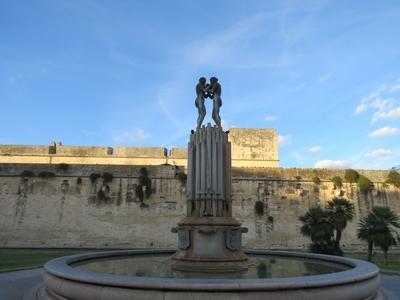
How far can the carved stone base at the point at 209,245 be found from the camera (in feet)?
19.7

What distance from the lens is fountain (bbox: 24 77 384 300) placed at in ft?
11.7

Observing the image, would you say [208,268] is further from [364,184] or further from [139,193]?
[364,184]

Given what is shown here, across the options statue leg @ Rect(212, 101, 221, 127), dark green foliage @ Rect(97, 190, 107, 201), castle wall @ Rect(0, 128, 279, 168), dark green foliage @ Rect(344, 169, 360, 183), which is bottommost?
dark green foliage @ Rect(97, 190, 107, 201)

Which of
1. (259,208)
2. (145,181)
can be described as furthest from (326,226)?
(145,181)

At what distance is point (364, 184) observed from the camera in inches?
894

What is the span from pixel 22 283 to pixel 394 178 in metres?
23.6

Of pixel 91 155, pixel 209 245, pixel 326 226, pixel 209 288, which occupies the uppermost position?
pixel 91 155

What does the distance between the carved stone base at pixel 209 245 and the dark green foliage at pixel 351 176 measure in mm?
18964

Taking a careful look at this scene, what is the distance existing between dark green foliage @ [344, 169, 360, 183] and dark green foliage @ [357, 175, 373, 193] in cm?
23

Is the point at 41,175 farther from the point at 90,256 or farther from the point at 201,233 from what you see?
the point at 201,233

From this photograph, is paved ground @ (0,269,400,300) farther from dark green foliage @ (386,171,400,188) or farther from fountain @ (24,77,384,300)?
dark green foliage @ (386,171,400,188)

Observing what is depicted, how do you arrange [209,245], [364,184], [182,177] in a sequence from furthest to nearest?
[364,184], [182,177], [209,245]

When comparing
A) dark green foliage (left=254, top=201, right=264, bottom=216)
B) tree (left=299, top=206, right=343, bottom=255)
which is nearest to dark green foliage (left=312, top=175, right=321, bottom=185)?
dark green foliage (left=254, top=201, right=264, bottom=216)

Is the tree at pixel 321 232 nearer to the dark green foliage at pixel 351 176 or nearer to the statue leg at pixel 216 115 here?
the statue leg at pixel 216 115
